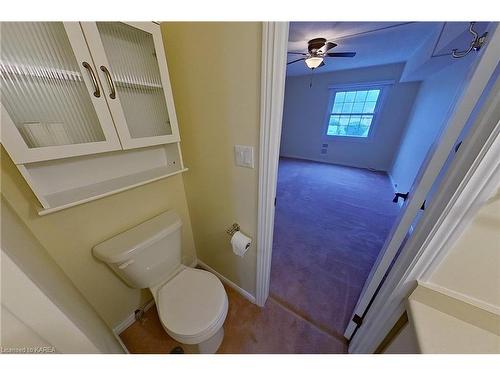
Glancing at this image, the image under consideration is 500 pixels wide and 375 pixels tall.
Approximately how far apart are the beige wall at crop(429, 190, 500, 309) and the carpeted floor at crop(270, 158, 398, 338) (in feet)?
3.05

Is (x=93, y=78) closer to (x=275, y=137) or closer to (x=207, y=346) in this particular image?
(x=275, y=137)

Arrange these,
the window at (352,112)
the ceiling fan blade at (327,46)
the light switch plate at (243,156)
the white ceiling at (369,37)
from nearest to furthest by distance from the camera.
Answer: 1. the light switch plate at (243,156)
2. the white ceiling at (369,37)
3. the ceiling fan blade at (327,46)
4. the window at (352,112)

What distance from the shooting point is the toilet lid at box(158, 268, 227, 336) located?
0.89m

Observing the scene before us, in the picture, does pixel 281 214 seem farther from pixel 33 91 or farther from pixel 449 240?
pixel 33 91

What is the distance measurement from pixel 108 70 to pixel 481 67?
3.99 ft

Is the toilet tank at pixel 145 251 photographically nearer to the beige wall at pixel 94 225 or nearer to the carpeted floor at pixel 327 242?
the beige wall at pixel 94 225

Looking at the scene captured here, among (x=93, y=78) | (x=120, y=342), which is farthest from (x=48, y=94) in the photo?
(x=120, y=342)

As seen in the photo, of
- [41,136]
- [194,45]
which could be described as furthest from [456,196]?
[41,136]

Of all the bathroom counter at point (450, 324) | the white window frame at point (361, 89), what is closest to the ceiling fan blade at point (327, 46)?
the white window frame at point (361, 89)

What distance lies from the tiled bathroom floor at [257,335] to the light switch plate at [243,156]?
3.77ft

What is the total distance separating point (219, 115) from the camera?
Result: 0.90 metres

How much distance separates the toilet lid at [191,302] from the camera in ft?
2.93
